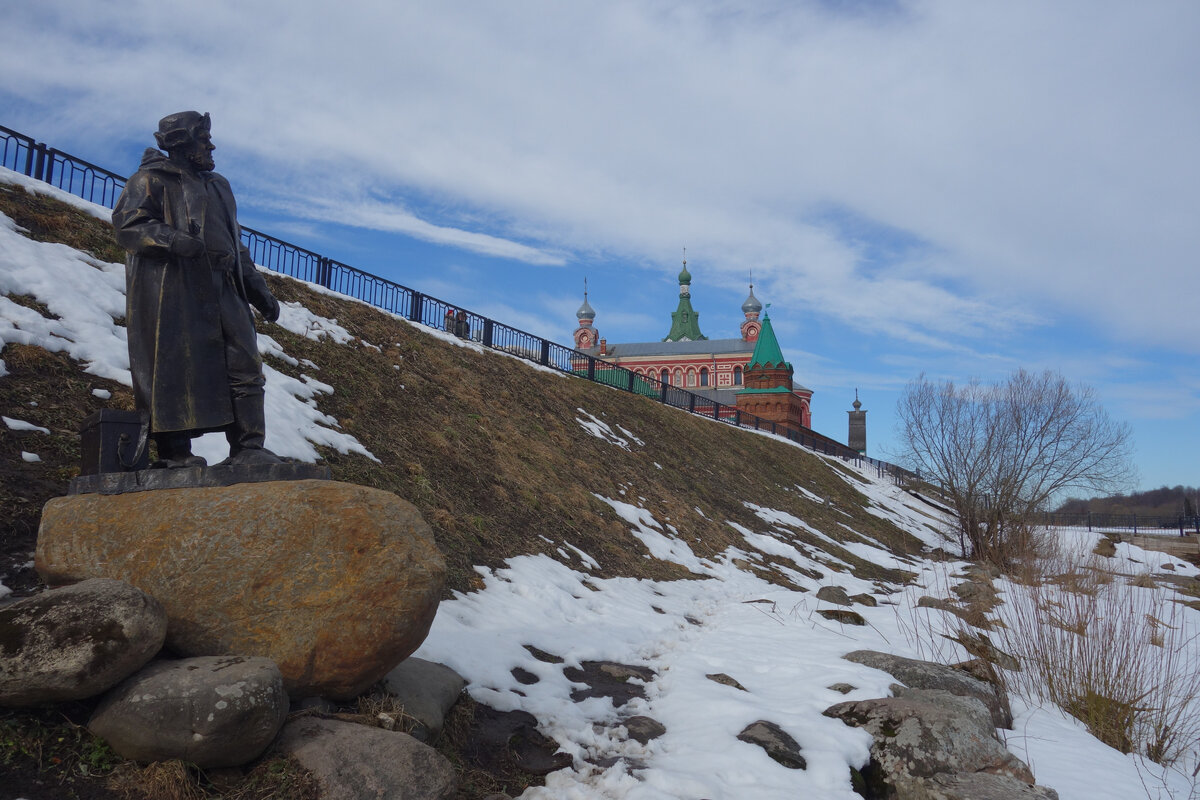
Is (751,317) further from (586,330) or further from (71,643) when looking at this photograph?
(71,643)

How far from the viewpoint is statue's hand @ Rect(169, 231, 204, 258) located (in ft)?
13.8

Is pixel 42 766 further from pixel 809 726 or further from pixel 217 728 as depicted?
pixel 809 726

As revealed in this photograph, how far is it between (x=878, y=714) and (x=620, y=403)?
17086mm

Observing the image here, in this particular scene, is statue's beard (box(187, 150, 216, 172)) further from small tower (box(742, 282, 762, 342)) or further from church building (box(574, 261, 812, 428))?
small tower (box(742, 282, 762, 342))

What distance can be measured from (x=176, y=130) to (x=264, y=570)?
257 cm

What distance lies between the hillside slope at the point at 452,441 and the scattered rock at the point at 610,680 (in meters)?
1.47

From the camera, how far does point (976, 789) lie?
4.21 metres

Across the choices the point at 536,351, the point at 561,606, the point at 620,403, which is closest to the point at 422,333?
the point at 536,351

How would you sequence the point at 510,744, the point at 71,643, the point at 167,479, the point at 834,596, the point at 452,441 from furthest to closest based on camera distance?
the point at 452,441
the point at 834,596
the point at 510,744
the point at 167,479
the point at 71,643

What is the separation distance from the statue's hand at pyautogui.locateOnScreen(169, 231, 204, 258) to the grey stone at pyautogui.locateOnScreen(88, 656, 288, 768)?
2211 mm

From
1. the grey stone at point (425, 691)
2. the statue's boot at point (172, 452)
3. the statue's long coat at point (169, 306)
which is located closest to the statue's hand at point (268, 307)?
the statue's long coat at point (169, 306)

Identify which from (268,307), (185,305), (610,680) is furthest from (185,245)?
(610,680)

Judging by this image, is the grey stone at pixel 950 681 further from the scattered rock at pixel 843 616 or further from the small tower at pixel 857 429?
the small tower at pixel 857 429

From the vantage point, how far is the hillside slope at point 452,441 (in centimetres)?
676
